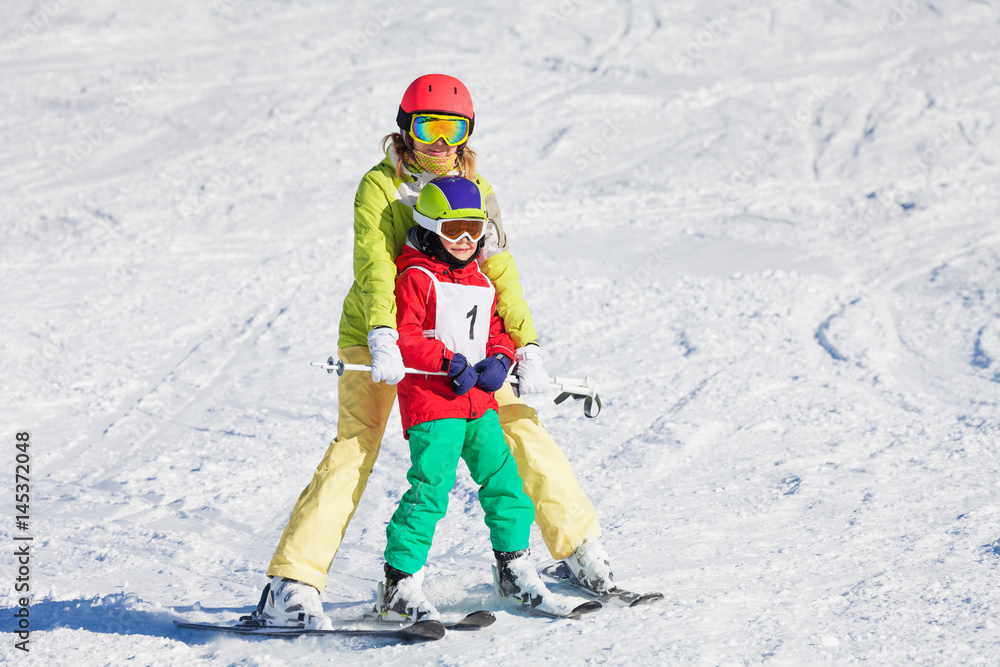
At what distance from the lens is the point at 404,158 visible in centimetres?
352

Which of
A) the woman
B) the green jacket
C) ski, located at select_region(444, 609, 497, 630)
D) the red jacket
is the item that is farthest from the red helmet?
ski, located at select_region(444, 609, 497, 630)

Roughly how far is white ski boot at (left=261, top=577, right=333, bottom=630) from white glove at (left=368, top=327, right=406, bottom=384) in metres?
0.80

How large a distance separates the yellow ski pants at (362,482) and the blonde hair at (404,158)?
0.69m

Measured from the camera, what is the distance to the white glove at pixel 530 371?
11.2ft

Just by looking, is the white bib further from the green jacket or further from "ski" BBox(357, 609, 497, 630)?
"ski" BBox(357, 609, 497, 630)

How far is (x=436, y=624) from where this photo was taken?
3.17 metres

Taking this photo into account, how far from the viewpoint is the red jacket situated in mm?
3252

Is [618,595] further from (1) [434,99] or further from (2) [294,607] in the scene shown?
(1) [434,99]

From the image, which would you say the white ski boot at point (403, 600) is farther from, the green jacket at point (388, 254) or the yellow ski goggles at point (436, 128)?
the yellow ski goggles at point (436, 128)

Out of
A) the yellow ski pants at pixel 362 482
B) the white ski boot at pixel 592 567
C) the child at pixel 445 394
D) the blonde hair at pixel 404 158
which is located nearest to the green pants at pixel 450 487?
the child at pixel 445 394

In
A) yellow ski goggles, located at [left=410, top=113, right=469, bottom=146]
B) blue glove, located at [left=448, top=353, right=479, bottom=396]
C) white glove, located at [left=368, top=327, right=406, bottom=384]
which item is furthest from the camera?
yellow ski goggles, located at [left=410, top=113, right=469, bottom=146]

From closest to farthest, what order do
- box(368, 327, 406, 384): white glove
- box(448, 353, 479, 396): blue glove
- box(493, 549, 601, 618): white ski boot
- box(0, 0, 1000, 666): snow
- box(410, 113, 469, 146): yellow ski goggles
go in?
box(368, 327, 406, 384): white glove, box(448, 353, 479, 396): blue glove, box(493, 549, 601, 618): white ski boot, box(410, 113, 469, 146): yellow ski goggles, box(0, 0, 1000, 666): snow

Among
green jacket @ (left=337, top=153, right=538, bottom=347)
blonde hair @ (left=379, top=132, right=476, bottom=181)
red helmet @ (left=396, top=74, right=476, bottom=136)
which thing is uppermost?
red helmet @ (left=396, top=74, right=476, bottom=136)

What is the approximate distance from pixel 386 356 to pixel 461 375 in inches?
11.1
